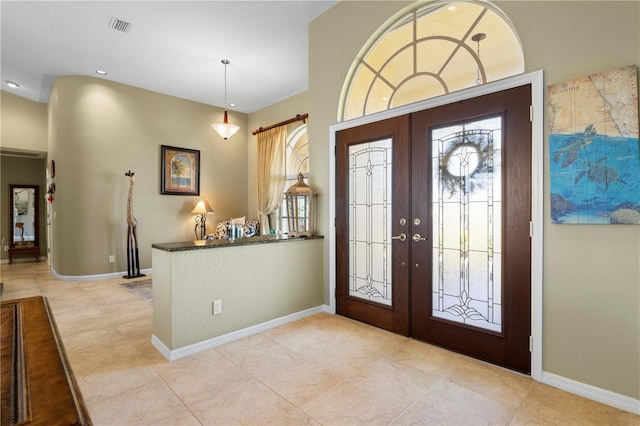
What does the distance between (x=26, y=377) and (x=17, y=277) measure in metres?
6.89

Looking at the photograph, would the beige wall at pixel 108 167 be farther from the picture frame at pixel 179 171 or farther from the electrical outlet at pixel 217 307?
the electrical outlet at pixel 217 307

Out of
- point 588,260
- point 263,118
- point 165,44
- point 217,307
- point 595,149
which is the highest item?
point 165,44

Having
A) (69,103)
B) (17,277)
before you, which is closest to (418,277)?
(69,103)

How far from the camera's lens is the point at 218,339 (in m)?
2.82

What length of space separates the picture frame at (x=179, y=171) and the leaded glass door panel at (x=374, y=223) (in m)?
3.95

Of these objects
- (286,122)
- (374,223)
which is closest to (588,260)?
(374,223)

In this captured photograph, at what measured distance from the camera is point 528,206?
2.27 metres

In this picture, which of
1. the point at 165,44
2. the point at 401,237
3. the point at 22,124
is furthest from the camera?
the point at 22,124

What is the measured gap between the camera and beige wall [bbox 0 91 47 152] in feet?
19.7

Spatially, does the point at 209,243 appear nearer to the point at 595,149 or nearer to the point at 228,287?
the point at 228,287

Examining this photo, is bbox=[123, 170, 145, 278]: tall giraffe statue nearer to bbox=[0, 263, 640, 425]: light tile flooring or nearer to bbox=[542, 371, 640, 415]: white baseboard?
bbox=[0, 263, 640, 425]: light tile flooring

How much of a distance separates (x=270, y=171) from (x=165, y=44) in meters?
2.81

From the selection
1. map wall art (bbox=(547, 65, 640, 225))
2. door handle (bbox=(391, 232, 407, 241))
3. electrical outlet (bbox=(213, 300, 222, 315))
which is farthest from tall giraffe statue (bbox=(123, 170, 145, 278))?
map wall art (bbox=(547, 65, 640, 225))

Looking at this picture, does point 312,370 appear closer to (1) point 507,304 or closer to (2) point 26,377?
(1) point 507,304
